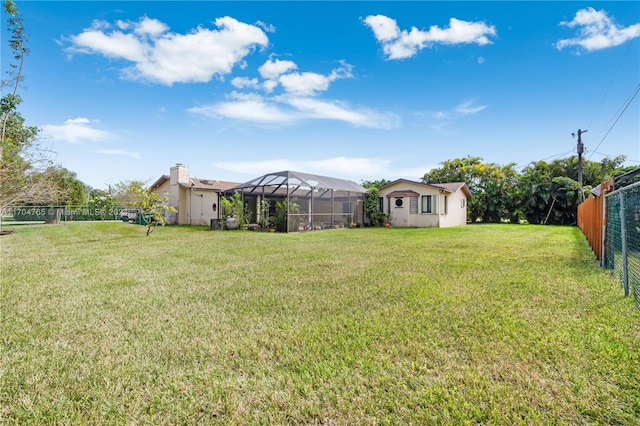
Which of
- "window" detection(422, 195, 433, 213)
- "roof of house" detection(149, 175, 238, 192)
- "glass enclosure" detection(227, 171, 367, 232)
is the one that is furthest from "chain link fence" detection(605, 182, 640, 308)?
"roof of house" detection(149, 175, 238, 192)

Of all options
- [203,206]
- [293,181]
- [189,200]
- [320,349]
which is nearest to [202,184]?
[189,200]

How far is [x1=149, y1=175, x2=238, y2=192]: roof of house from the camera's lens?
21.1 metres

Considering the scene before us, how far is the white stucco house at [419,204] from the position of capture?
18.7 meters

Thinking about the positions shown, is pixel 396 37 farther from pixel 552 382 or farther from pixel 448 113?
pixel 552 382

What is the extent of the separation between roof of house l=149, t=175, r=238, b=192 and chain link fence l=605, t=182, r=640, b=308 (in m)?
18.8

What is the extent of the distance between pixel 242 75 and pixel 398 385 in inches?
607

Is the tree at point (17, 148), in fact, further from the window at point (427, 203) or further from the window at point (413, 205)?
the window at point (427, 203)

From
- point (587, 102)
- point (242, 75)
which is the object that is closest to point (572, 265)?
point (242, 75)

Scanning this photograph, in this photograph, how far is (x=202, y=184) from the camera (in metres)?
22.5

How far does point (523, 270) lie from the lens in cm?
596

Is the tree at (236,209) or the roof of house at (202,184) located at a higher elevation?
the roof of house at (202,184)

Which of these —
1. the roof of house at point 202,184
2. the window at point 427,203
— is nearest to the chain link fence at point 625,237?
the window at point 427,203

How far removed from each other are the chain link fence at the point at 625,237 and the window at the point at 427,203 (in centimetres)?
1235

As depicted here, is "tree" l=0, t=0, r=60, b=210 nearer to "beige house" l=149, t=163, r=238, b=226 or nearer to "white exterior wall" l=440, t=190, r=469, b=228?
"beige house" l=149, t=163, r=238, b=226
